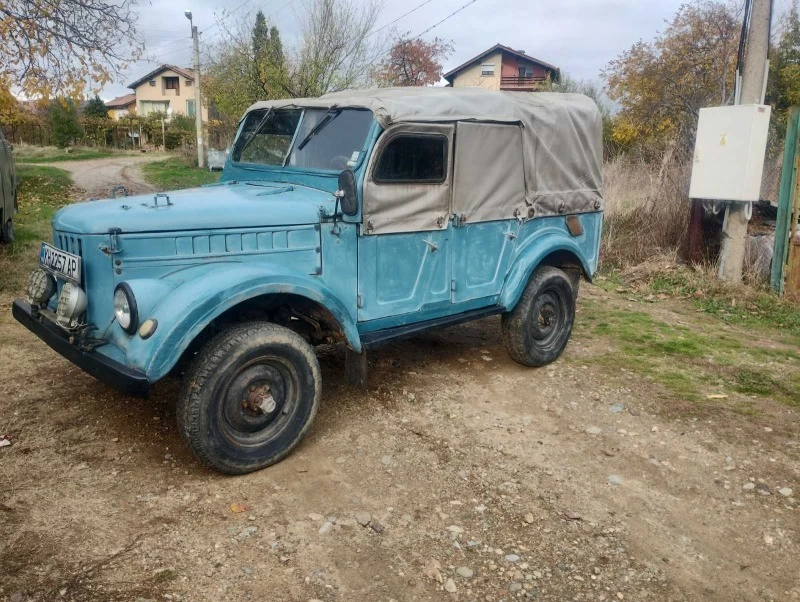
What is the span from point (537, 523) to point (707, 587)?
0.78m

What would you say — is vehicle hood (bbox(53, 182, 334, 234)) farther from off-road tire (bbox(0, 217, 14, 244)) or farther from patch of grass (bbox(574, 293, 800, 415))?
off-road tire (bbox(0, 217, 14, 244))

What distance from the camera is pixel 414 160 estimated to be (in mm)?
4277

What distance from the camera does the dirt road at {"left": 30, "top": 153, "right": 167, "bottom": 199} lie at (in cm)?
1625

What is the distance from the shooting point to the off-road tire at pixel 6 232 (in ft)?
28.3

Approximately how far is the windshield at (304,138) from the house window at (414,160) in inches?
7.0

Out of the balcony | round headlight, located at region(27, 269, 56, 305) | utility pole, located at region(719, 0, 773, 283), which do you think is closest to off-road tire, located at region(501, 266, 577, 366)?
utility pole, located at region(719, 0, 773, 283)

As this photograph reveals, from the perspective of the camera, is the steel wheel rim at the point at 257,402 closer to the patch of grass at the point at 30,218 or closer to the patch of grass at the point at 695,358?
the patch of grass at the point at 695,358

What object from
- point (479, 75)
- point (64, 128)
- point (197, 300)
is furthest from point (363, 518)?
point (479, 75)

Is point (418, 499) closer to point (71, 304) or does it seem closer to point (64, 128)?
point (71, 304)

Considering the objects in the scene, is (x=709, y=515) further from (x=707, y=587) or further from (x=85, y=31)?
(x=85, y=31)

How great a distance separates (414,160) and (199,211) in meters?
1.41

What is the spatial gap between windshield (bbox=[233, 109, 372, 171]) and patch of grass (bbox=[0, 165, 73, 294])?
12.6 feet

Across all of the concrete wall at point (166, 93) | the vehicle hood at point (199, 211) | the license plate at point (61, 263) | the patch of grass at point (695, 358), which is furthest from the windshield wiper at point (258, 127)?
the concrete wall at point (166, 93)

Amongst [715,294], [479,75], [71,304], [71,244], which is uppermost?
[479,75]
